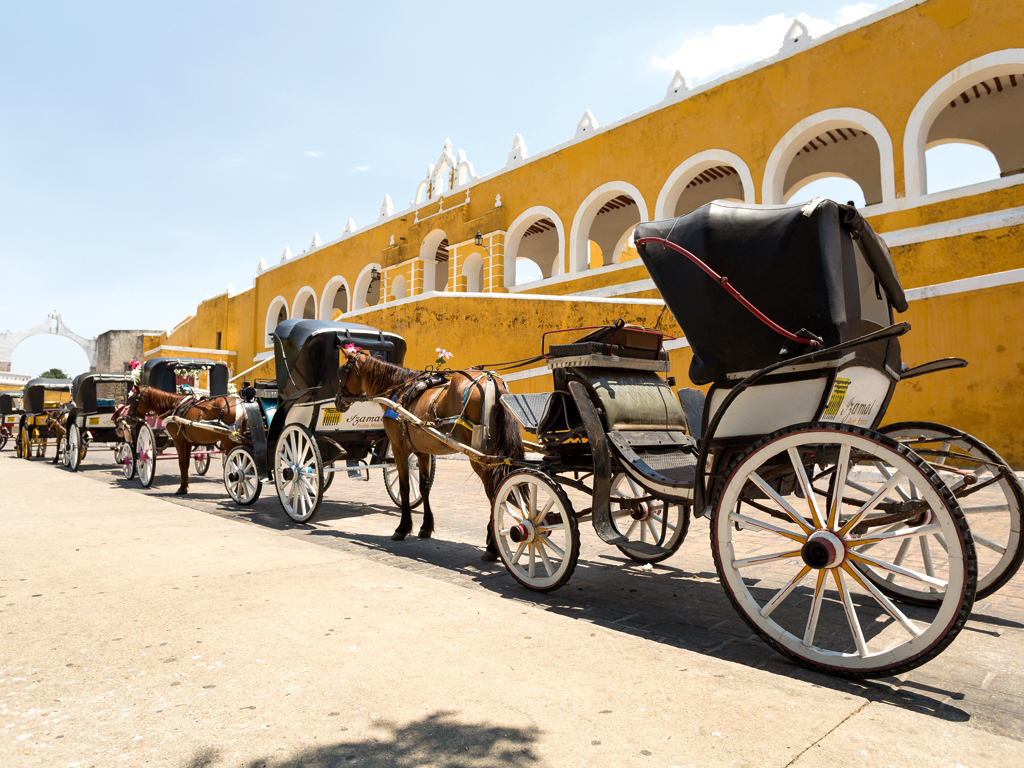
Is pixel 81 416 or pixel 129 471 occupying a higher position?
pixel 81 416

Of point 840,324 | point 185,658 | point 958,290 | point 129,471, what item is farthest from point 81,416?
point 958,290

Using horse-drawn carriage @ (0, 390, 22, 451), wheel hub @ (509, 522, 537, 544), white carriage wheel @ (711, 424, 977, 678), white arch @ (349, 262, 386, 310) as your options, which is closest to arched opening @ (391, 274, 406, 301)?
white arch @ (349, 262, 386, 310)

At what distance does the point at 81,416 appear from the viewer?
472 inches

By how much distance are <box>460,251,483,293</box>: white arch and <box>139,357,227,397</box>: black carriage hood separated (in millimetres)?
9325

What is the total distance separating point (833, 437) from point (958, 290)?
8.68 m

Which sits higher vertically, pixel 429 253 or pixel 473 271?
pixel 429 253

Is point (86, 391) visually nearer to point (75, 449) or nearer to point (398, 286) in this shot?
point (75, 449)

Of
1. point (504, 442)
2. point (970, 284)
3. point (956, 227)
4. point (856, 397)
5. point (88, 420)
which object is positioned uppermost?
point (956, 227)

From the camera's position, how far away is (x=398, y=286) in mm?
22391

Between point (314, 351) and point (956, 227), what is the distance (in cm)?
963

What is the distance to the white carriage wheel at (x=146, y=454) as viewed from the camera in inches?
361

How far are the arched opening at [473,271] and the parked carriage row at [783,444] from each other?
1567 cm

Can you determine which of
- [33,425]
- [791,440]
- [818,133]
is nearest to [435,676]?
[791,440]

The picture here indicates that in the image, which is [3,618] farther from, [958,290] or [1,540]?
[958,290]
